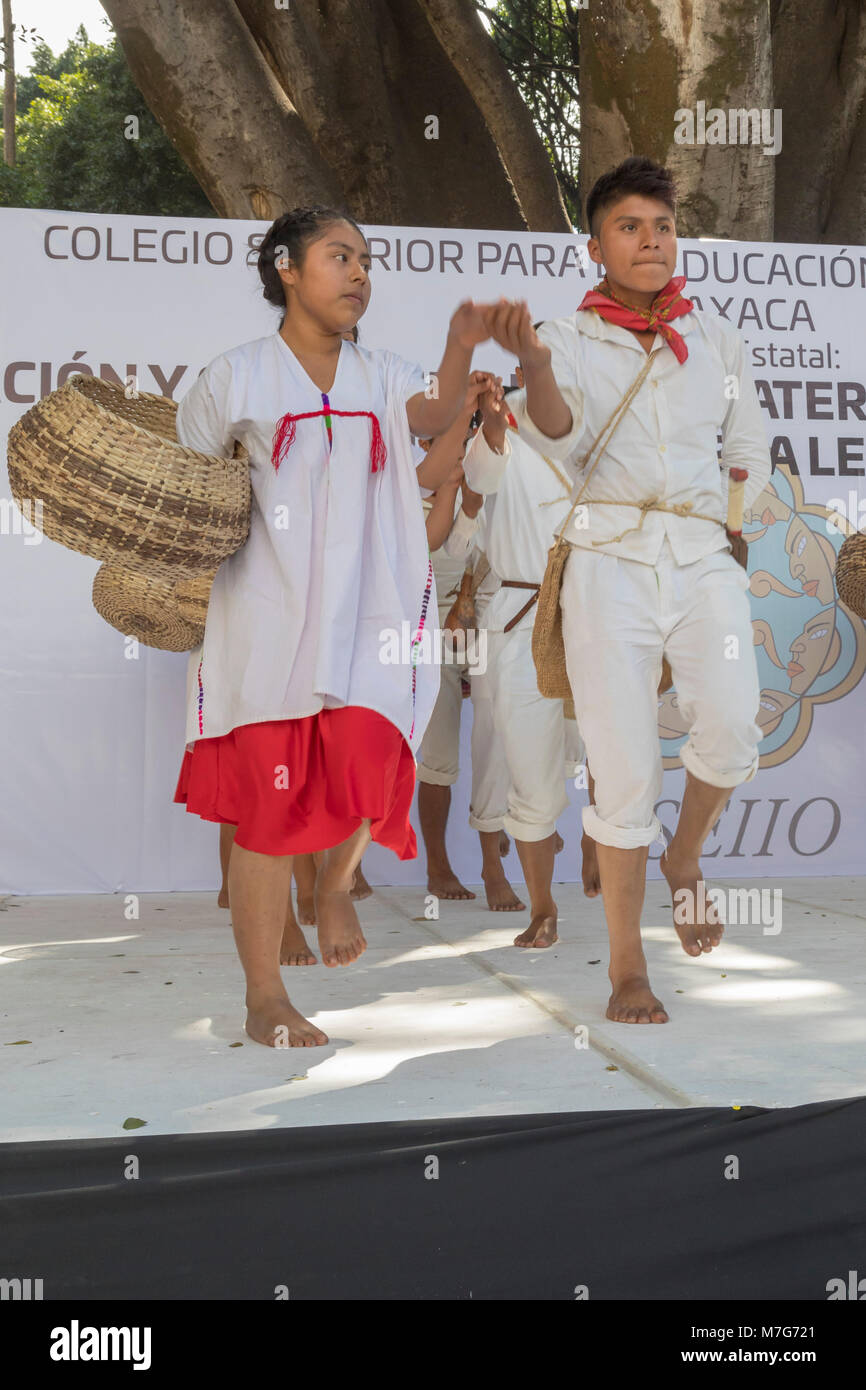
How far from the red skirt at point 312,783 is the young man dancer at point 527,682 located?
1255mm

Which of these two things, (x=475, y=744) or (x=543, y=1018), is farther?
(x=475, y=744)

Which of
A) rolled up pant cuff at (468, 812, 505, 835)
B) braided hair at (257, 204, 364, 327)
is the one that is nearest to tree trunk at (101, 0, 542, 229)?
rolled up pant cuff at (468, 812, 505, 835)

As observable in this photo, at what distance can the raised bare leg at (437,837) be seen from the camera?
5484mm

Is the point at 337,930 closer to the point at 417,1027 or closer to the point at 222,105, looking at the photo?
the point at 417,1027

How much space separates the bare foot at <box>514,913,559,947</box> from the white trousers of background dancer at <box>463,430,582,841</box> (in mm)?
268

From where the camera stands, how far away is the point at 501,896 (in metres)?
5.12

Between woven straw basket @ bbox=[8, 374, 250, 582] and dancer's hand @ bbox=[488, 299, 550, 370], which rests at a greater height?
dancer's hand @ bbox=[488, 299, 550, 370]

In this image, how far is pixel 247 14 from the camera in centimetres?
748

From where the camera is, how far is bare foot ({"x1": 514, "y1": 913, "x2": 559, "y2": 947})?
4285 millimetres

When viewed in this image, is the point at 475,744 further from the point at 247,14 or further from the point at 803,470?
the point at 247,14

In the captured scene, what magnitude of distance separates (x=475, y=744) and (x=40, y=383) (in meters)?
2.21

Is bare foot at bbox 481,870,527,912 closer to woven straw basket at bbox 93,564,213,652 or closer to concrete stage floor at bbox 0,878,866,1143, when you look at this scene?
concrete stage floor at bbox 0,878,866,1143

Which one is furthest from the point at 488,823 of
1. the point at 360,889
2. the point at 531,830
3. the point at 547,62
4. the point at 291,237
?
the point at 547,62
